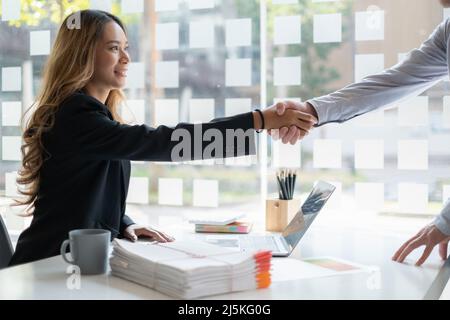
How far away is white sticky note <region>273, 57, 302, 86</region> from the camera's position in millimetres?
2424

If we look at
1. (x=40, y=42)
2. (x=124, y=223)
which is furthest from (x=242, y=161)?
(x=40, y=42)

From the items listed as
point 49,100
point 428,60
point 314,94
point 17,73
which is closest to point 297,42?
point 314,94

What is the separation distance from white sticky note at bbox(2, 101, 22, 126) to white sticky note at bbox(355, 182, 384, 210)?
184cm

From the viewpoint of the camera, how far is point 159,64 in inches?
105

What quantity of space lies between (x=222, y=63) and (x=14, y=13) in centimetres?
122

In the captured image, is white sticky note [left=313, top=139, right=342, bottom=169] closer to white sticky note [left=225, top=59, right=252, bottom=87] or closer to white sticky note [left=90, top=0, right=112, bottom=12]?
white sticky note [left=225, top=59, right=252, bottom=87]

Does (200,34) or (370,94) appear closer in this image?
(370,94)

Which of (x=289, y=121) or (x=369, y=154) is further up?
(x=289, y=121)

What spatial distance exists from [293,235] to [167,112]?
1.25 m

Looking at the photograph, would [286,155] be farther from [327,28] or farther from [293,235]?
[293,235]

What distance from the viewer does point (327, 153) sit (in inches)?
94.8

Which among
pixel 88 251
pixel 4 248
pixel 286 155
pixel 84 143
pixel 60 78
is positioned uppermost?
pixel 60 78
